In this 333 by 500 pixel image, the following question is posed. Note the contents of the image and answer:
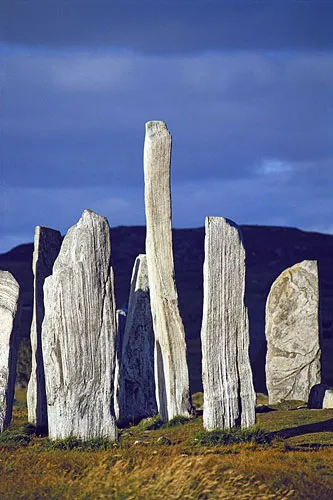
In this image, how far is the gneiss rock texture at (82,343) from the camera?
63.1 feet

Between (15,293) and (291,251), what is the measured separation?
93.5 meters

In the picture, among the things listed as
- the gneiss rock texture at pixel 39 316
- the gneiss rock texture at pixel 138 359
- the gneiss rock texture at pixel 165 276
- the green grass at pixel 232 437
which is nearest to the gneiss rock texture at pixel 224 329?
the green grass at pixel 232 437

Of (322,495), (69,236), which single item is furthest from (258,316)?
(322,495)

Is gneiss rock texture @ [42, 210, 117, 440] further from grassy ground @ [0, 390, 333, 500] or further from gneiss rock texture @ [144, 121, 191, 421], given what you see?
gneiss rock texture @ [144, 121, 191, 421]

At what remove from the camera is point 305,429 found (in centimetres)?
2242

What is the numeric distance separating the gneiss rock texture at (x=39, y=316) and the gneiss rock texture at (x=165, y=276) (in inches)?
106

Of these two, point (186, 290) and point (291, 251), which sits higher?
point (291, 251)

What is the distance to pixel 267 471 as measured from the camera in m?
15.2

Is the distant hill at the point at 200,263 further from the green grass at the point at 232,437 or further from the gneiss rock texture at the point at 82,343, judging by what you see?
the gneiss rock texture at the point at 82,343

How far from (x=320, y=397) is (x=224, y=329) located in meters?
8.16

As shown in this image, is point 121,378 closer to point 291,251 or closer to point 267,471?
point 267,471

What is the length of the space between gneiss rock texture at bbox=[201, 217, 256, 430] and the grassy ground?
Result: 0.74m

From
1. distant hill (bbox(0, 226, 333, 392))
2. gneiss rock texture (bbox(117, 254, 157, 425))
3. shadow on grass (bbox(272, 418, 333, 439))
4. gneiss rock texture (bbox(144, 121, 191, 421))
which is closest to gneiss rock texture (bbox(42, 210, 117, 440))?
shadow on grass (bbox(272, 418, 333, 439))

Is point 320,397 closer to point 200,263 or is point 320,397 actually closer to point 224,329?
point 224,329
